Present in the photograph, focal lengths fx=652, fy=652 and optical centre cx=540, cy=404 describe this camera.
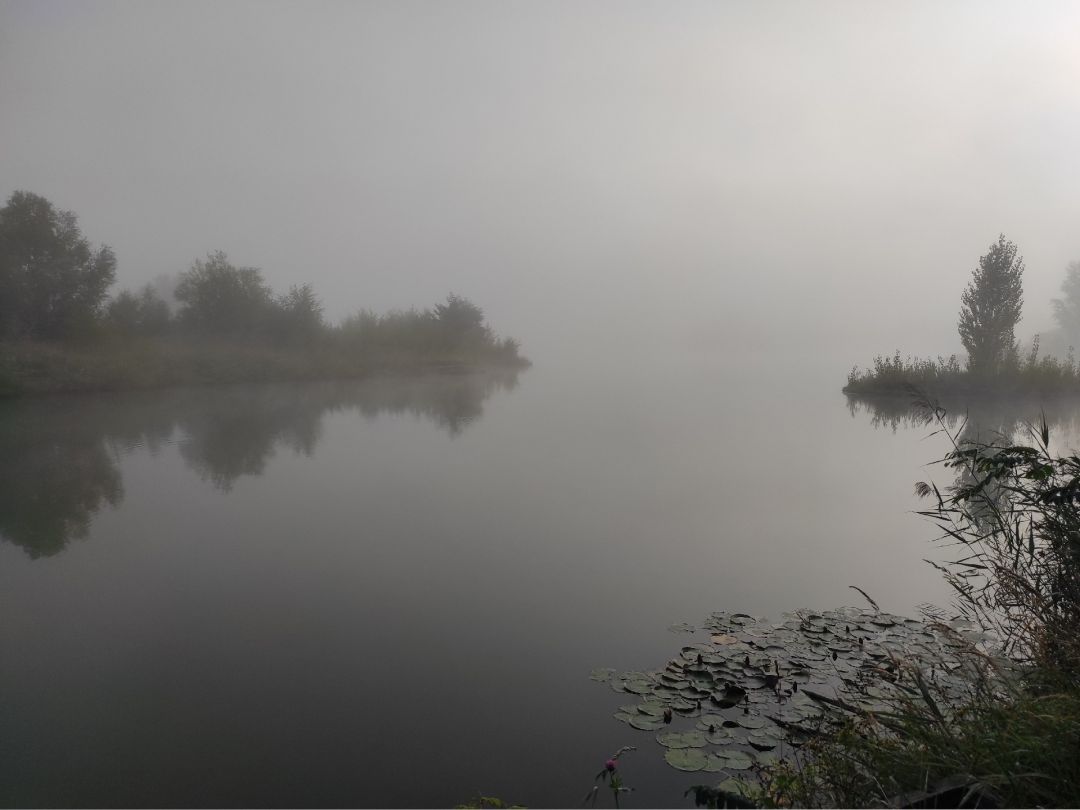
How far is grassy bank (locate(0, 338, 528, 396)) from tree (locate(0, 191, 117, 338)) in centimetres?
90

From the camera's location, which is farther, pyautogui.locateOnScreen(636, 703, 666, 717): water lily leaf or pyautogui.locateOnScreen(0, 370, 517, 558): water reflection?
pyautogui.locateOnScreen(0, 370, 517, 558): water reflection

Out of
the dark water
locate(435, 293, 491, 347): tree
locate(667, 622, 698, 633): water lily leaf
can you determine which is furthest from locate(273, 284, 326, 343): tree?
locate(667, 622, 698, 633): water lily leaf

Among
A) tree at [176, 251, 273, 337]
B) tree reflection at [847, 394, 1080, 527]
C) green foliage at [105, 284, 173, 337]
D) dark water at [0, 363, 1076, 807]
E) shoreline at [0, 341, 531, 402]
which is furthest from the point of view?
Result: tree at [176, 251, 273, 337]

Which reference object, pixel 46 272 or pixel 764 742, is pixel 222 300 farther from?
pixel 764 742

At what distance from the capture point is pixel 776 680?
3273 mm

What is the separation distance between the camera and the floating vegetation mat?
2.75 meters

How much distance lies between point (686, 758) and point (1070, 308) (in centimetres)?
4642

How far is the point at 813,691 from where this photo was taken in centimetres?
320

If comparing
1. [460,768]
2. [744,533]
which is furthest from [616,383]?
[460,768]

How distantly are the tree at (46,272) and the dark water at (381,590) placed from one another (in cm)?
1034

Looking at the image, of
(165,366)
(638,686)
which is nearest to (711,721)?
(638,686)

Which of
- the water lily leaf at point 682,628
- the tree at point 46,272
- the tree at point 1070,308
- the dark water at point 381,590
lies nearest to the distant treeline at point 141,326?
the tree at point 46,272

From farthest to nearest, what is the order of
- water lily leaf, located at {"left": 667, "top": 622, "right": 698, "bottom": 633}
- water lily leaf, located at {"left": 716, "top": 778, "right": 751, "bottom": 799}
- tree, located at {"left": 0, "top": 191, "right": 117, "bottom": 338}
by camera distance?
1. tree, located at {"left": 0, "top": 191, "right": 117, "bottom": 338}
2. water lily leaf, located at {"left": 667, "top": 622, "right": 698, "bottom": 633}
3. water lily leaf, located at {"left": 716, "top": 778, "right": 751, "bottom": 799}

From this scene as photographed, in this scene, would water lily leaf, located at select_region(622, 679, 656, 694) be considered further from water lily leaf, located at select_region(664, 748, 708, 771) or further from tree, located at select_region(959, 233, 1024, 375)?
tree, located at select_region(959, 233, 1024, 375)
